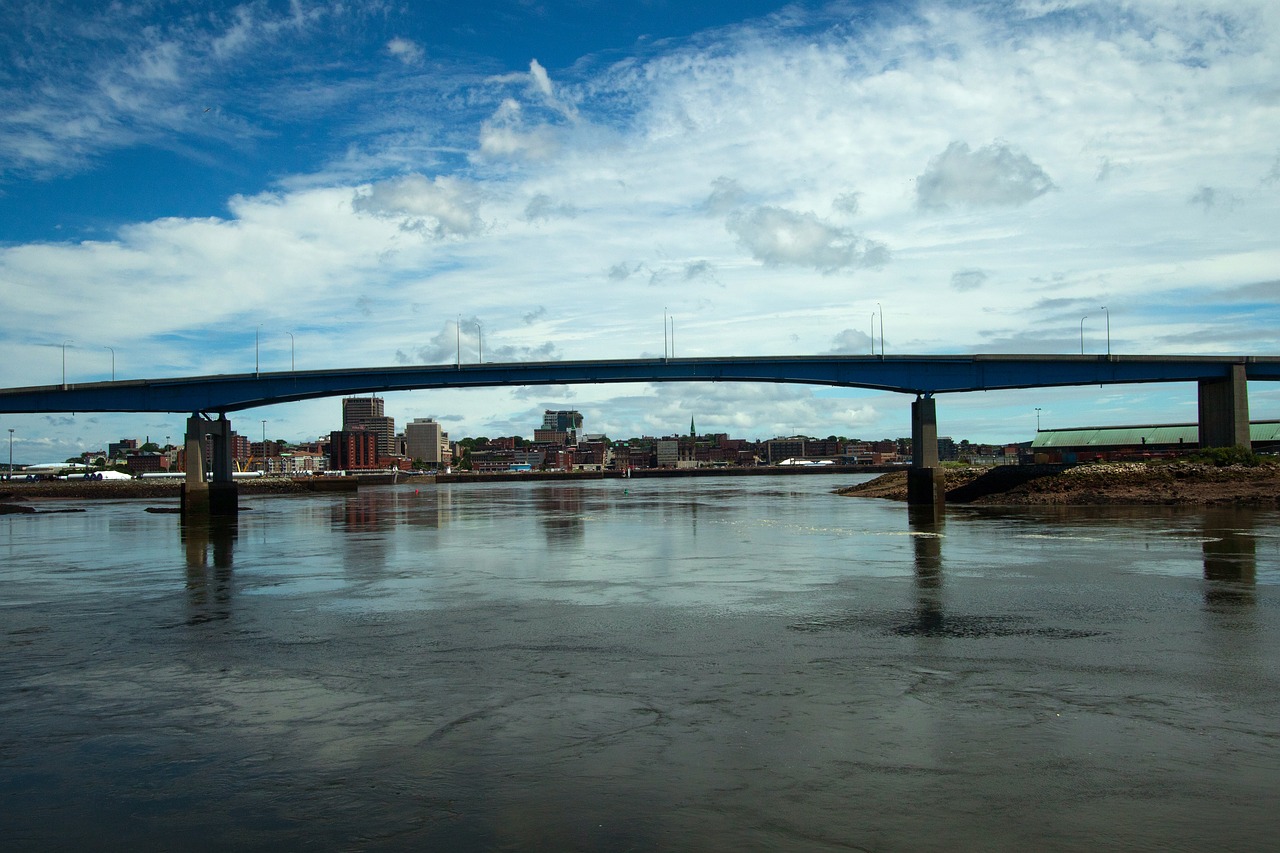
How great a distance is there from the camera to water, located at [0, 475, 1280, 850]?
30.0ft

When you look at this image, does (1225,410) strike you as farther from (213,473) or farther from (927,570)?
(213,473)

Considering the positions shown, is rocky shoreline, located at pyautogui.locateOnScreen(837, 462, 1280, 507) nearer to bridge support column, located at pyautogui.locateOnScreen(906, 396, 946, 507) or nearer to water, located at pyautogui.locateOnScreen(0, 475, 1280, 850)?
bridge support column, located at pyautogui.locateOnScreen(906, 396, 946, 507)

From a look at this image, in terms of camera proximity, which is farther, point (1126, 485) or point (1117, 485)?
point (1117, 485)

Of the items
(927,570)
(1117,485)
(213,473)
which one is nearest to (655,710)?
(927,570)

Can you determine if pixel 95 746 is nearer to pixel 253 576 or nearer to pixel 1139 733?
pixel 1139 733

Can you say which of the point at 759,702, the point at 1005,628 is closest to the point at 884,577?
the point at 1005,628

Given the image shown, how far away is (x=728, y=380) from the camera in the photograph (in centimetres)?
7931

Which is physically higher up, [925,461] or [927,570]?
[925,461]

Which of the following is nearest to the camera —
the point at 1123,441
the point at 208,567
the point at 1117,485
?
the point at 208,567

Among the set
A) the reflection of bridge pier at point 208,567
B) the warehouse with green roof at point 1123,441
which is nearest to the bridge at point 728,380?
the reflection of bridge pier at point 208,567

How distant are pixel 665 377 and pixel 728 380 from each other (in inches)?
222

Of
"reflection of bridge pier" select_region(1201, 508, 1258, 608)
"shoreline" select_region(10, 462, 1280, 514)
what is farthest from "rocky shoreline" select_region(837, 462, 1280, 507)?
"reflection of bridge pier" select_region(1201, 508, 1258, 608)

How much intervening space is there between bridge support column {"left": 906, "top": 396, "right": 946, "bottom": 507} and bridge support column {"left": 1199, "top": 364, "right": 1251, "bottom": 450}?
20610mm

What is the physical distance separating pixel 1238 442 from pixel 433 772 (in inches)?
2917
